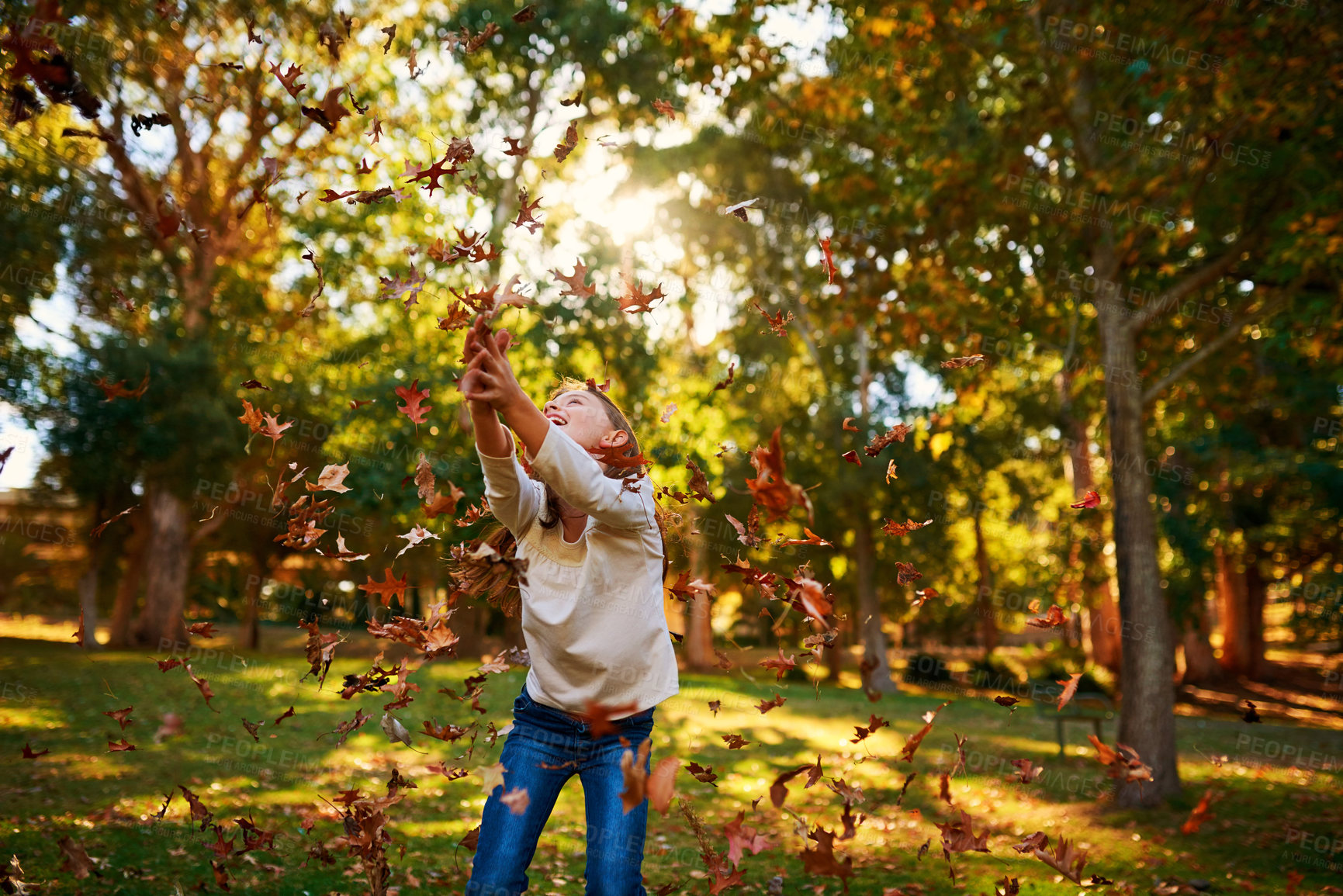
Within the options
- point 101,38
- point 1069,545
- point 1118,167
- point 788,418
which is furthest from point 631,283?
point 1069,545

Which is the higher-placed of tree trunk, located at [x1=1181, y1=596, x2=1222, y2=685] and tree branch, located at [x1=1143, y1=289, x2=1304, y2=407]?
tree branch, located at [x1=1143, y1=289, x2=1304, y2=407]

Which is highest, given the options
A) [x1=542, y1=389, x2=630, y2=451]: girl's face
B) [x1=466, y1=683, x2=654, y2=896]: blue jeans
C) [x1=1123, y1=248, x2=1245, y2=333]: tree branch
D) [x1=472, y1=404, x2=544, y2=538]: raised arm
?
[x1=1123, y1=248, x2=1245, y2=333]: tree branch

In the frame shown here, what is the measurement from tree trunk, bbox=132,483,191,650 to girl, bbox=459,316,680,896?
21450mm

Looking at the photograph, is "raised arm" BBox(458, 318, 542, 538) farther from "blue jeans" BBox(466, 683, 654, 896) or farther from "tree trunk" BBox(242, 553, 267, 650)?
"tree trunk" BBox(242, 553, 267, 650)

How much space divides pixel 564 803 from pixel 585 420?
5883 mm

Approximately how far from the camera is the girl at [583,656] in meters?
2.58

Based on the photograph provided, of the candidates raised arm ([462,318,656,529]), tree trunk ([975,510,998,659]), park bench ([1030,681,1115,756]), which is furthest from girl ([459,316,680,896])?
tree trunk ([975,510,998,659])

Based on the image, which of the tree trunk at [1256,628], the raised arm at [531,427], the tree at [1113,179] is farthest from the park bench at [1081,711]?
the tree trunk at [1256,628]

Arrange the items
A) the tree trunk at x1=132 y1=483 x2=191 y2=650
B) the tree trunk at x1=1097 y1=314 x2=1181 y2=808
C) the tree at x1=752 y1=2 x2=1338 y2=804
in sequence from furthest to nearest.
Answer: the tree trunk at x1=132 y1=483 x2=191 y2=650
the tree trunk at x1=1097 y1=314 x2=1181 y2=808
the tree at x1=752 y1=2 x2=1338 y2=804

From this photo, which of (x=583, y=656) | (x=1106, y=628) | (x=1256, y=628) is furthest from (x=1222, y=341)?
(x=1256, y=628)

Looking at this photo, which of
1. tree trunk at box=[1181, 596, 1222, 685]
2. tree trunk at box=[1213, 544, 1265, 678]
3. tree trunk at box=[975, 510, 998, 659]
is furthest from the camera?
tree trunk at box=[975, 510, 998, 659]

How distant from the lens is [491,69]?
16.1 metres

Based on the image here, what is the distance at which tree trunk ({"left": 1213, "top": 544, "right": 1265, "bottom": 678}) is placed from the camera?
2406 cm

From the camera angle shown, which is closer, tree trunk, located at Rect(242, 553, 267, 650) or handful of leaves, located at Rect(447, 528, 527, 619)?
handful of leaves, located at Rect(447, 528, 527, 619)
